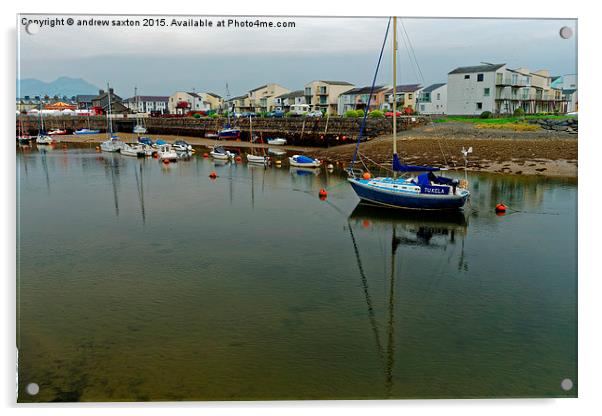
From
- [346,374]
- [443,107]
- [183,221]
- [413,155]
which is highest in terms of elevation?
[443,107]

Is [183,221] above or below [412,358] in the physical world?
above

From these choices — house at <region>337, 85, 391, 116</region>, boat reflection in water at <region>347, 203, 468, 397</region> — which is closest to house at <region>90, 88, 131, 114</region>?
house at <region>337, 85, 391, 116</region>

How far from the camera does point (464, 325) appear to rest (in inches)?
498

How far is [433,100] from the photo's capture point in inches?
2697

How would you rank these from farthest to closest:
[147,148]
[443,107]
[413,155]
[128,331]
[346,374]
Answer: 1. [443,107]
2. [147,148]
3. [413,155]
4. [128,331]
5. [346,374]

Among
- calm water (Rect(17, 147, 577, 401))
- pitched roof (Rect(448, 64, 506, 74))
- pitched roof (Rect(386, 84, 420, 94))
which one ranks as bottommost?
calm water (Rect(17, 147, 577, 401))

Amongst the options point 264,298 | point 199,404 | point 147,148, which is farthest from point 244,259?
point 147,148

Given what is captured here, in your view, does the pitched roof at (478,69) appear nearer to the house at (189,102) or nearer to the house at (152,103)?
the house at (189,102)

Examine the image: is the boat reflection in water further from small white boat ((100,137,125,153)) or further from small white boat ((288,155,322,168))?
small white boat ((100,137,125,153))

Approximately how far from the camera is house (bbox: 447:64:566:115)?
4509 centimetres

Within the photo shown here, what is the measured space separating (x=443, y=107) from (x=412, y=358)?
59.0 meters

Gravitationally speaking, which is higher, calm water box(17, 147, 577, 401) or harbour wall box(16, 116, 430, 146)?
harbour wall box(16, 116, 430, 146)

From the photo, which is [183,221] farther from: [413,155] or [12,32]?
[413,155]

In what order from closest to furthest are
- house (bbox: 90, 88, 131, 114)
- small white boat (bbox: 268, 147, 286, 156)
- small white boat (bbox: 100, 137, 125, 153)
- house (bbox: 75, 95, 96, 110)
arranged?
1. small white boat (bbox: 268, 147, 286, 156)
2. small white boat (bbox: 100, 137, 125, 153)
3. house (bbox: 90, 88, 131, 114)
4. house (bbox: 75, 95, 96, 110)
